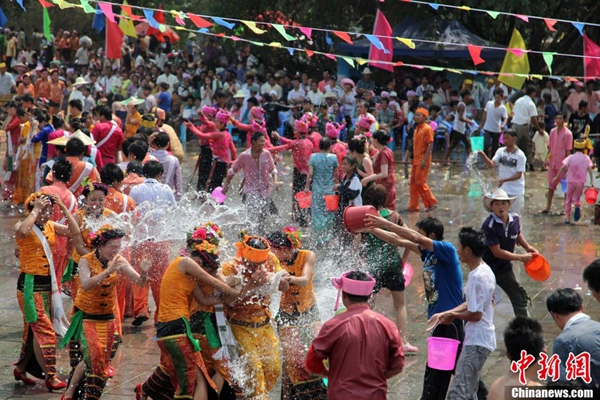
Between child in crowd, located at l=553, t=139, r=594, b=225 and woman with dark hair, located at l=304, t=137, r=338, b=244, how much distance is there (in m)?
3.92

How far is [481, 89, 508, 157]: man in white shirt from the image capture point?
20078 millimetres

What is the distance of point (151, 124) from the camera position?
13742 mm

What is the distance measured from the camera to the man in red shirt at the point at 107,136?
13.4m

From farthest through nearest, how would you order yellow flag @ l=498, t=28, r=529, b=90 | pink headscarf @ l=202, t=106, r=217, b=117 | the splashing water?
the splashing water → yellow flag @ l=498, t=28, r=529, b=90 → pink headscarf @ l=202, t=106, r=217, b=117

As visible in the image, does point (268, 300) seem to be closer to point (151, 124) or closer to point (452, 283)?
point (452, 283)

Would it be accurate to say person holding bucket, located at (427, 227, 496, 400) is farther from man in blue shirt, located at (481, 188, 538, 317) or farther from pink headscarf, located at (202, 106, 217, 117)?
pink headscarf, located at (202, 106, 217, 117)

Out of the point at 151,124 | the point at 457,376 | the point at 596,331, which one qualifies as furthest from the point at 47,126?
the point at 596,331

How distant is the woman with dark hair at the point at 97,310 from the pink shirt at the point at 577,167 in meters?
9.16

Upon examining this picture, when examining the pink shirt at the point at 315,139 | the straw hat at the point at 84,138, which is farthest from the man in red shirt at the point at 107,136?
the pink shirt at the point at 315,139

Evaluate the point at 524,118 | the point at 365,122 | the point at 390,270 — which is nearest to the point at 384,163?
the point at 365,122

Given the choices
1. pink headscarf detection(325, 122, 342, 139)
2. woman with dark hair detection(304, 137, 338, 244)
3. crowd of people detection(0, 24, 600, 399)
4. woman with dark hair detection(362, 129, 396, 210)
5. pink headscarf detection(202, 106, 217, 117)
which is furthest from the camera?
pink headscarf detection(202, 106, 217, 117)

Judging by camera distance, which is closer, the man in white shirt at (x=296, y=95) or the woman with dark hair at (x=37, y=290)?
the woman with dark hair at (x=37, y=290)

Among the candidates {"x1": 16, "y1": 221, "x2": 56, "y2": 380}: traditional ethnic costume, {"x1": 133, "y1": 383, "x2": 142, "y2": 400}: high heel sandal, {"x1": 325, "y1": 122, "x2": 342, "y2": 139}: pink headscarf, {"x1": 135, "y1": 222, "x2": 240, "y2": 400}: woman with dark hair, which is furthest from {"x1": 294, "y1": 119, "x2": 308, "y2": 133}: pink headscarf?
{"x1": 133, "y1": 383, "x2": 142, "y2": 400}: high heel sandal

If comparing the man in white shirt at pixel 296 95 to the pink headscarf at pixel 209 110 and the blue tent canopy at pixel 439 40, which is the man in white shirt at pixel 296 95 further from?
the pink headscarf at pixel 209 110
